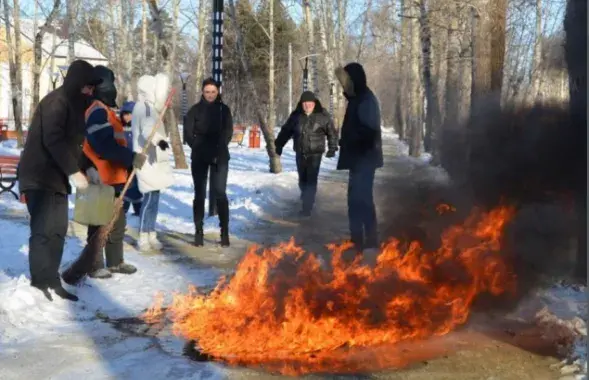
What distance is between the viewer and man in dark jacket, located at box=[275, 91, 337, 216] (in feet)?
41.8

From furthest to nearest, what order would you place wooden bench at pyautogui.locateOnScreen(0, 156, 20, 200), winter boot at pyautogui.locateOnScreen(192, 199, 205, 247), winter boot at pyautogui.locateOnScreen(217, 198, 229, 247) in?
wooden bench at pyautogui.locateOnScreen(0, 156, 20, 200) → winter boot at pyautogui.locateOnScreen(192, 199, 205, 247) → winter boot at pyautogui.locateOnScreen(217, 198, 229, 247)

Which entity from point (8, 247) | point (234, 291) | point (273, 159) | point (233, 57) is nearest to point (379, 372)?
point (234, 291)

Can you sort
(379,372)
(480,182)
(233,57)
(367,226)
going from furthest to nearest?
(233,57) < (367,226) < (480,182) < (379,372)

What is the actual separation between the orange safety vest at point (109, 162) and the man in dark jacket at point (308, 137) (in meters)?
5.17

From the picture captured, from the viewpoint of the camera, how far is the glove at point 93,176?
725 cm

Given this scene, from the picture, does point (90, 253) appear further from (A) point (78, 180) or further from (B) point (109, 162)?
(A) point (78, 180)

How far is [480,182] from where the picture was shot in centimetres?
729

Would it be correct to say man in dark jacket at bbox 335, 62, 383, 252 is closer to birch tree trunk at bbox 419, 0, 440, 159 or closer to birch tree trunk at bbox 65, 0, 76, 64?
birch tree trunk at bbox 419, 0, 440, 159

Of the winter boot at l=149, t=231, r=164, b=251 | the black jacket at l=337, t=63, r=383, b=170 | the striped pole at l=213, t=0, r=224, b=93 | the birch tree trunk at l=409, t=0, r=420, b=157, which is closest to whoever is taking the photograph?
the black jacket at l=337, t=63, r=383, b=170

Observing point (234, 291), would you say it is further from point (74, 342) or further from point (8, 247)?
point (8, 247)

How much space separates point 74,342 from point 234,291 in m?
1.29

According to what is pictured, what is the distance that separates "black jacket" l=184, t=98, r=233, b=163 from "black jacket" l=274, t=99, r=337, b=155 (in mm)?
3061

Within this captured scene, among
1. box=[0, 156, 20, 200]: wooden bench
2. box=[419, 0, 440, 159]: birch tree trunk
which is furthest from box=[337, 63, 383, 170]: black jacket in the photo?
box=[419, 0, 440, 159]: birch tree trunk

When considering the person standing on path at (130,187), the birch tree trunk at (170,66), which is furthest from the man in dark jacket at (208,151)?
the birch tree trunk at (170,66)
